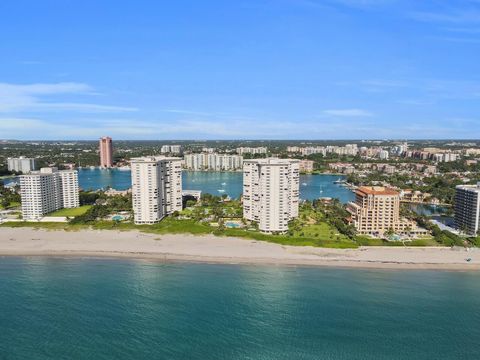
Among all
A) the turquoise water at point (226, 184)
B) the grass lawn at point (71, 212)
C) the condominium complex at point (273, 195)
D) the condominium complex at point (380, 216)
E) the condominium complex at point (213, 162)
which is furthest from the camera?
the condominium complex at point (213, 162)

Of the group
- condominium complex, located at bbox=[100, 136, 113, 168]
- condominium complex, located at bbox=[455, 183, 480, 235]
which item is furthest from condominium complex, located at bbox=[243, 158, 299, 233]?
condominium complex, located at bbox=[100, 136, 113, 168]

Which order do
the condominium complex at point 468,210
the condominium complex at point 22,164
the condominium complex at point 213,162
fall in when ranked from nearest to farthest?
1. the condominium complex at point 468,210
2. the condominium complex at point 22,164
3. the condominium complex at point 213,162

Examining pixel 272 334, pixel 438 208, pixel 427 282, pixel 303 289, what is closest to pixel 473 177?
pixel 438 208

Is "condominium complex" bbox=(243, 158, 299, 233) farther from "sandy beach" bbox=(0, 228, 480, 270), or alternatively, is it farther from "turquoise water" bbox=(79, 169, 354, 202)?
"turquoise water" bbox=(79, 169, 354, 202)

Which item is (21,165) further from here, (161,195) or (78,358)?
(78,358)

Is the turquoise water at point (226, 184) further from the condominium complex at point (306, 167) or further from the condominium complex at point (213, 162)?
the condominium complex at point (306, 167)

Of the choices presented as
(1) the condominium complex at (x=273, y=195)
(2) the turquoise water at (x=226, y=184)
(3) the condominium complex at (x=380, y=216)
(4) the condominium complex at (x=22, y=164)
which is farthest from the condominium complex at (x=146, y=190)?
(4) the condominium complex at (x=22, y=164)
